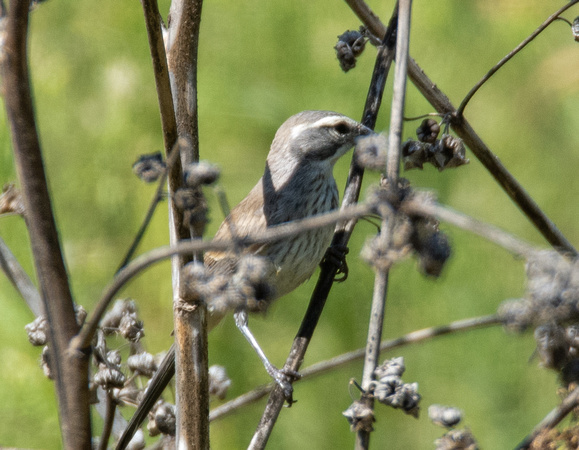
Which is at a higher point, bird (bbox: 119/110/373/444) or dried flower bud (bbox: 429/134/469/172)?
bird (bbox: 119/110/373/444)

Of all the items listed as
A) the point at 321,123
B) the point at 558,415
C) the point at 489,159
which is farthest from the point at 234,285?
the point at 321,123

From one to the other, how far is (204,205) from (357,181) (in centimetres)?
63

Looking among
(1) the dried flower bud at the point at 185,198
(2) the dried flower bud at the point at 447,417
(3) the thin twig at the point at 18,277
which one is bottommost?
(2) the dried flower bud at the point at 447,417

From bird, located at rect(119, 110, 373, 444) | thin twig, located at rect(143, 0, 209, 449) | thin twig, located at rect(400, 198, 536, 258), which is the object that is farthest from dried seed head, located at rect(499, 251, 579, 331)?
bird, located at rect(119, 110, 373, 444)

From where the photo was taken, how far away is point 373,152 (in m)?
0.96

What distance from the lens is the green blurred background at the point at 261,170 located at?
2.34m

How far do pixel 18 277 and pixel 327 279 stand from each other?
58 cm

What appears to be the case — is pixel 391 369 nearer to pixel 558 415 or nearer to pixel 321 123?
pixel 558 415

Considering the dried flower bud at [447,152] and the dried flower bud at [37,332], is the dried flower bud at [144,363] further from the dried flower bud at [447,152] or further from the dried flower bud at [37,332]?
the dried flower bud at [447,152]

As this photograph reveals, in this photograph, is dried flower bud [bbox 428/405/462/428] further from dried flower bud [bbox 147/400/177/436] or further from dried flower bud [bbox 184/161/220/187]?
dried flower bud [bbox 147/400/177/436]

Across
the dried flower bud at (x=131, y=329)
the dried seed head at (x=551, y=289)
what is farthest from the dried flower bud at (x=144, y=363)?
the dried seed head at (x=551, y=289)

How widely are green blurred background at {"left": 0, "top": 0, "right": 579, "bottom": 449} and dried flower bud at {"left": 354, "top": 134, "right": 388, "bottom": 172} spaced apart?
132 cm

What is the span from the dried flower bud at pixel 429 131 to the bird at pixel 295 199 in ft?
2.22

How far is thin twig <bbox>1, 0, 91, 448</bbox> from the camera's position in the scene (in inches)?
33.3
